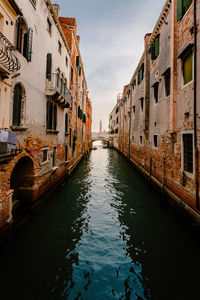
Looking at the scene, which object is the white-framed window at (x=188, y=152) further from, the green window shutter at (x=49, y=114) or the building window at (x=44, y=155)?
the green window shutter at (x=49, y=114)

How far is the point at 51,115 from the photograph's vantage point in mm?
8719

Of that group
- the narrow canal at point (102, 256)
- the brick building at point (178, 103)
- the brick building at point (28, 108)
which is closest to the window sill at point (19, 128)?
the brick building at point (28, 108)

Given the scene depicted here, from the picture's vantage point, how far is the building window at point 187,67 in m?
6.01

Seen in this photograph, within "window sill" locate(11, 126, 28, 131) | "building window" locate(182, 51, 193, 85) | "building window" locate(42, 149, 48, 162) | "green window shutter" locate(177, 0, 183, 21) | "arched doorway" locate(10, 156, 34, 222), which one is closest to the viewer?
"window sill" locate(11, 126, 28, 131)

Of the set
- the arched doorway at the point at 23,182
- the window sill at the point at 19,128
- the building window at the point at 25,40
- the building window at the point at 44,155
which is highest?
the building window at the point at 25,40

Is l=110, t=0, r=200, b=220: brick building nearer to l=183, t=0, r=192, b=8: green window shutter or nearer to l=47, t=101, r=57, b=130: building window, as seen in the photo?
l=183, t=0, r=192, b=8: green window shutter

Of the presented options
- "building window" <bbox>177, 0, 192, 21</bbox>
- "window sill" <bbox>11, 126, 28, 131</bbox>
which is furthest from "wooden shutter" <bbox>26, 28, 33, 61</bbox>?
"building window" <bbox>177, 0, 192, 21</bbox>

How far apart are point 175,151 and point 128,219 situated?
11.8 ft

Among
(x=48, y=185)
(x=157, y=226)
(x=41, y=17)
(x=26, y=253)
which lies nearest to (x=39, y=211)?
(x=48, y=185)

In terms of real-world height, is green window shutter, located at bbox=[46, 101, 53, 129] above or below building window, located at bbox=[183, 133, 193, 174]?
above

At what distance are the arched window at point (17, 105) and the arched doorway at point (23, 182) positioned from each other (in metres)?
1.52

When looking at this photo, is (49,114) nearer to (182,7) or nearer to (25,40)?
(25,40)

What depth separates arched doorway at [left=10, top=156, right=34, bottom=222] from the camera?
20.6 ft

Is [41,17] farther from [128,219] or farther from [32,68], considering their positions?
[128,219]
